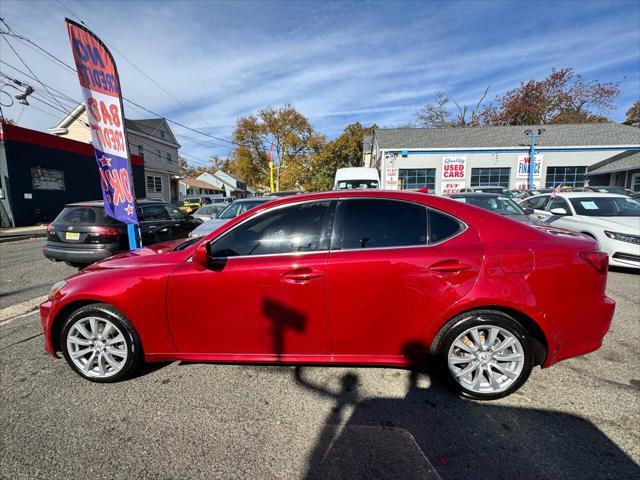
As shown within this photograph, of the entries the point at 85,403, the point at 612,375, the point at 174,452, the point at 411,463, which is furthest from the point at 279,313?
the point at 612,375

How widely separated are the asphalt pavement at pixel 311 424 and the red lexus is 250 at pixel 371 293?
282 mm

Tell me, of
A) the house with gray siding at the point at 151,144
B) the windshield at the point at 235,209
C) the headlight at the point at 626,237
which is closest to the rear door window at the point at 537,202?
the headlight at the point at 626,237

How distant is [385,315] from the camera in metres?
2.48

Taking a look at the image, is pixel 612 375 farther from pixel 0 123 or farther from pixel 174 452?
pixel 0 123

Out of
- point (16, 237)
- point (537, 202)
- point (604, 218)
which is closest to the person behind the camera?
point (604, 218)

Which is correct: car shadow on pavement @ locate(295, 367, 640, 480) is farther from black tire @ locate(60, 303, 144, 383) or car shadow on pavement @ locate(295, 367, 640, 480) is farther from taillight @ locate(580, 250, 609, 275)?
black tire @ locate(60, 303, 144, 383)

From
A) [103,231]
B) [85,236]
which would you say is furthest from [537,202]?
[85,236]

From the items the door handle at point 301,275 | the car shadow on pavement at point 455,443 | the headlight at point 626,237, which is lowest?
the car shadow on pavement at point 455,443

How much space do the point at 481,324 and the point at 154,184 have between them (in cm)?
3344

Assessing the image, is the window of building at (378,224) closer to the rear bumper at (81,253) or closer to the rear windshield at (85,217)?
the rear bumper at (81,253)

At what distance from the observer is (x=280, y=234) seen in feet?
8.72

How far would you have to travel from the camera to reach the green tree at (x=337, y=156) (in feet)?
148

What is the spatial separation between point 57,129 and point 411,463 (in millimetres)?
39763

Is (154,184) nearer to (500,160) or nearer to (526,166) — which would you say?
(500,160)
